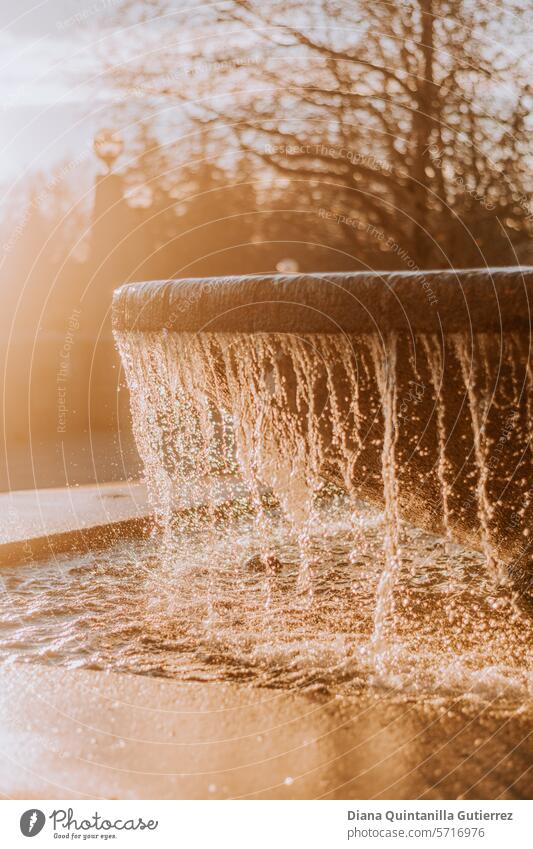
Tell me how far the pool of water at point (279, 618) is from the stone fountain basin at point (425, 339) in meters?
0.45

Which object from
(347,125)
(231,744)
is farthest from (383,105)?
(231,744)

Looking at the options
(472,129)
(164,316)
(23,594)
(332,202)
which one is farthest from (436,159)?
(23,594)

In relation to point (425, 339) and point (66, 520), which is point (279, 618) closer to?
point (425, 339)

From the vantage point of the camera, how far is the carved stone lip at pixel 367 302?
203 centimetres

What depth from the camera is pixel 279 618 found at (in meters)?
2.98

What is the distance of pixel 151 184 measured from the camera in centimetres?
648

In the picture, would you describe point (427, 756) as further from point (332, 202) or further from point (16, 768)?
point (332, 202)

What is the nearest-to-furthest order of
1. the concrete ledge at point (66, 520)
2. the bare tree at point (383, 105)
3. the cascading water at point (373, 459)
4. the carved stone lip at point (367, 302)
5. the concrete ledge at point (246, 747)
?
the concrete ledge at point (246, 747) < the carved stone lip at point (367, 302) < the cascading water at point (373, 459) < the concrete ledge at point (66, 520) < the bare tree at point (383, 105)

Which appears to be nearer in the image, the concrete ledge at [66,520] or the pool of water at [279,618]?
the pool of water at [279,618]

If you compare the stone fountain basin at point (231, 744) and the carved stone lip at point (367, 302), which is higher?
the carved stone lip at point (367, 302)

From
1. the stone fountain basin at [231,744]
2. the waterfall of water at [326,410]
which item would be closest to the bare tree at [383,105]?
the waterfall of water at [326,410]

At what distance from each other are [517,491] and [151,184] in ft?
15.3

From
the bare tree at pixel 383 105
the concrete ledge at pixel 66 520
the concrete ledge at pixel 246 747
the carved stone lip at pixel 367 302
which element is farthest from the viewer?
the bare tree at pixel 383 105

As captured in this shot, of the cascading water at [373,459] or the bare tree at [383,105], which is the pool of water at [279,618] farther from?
the bare tree at [383,105]
